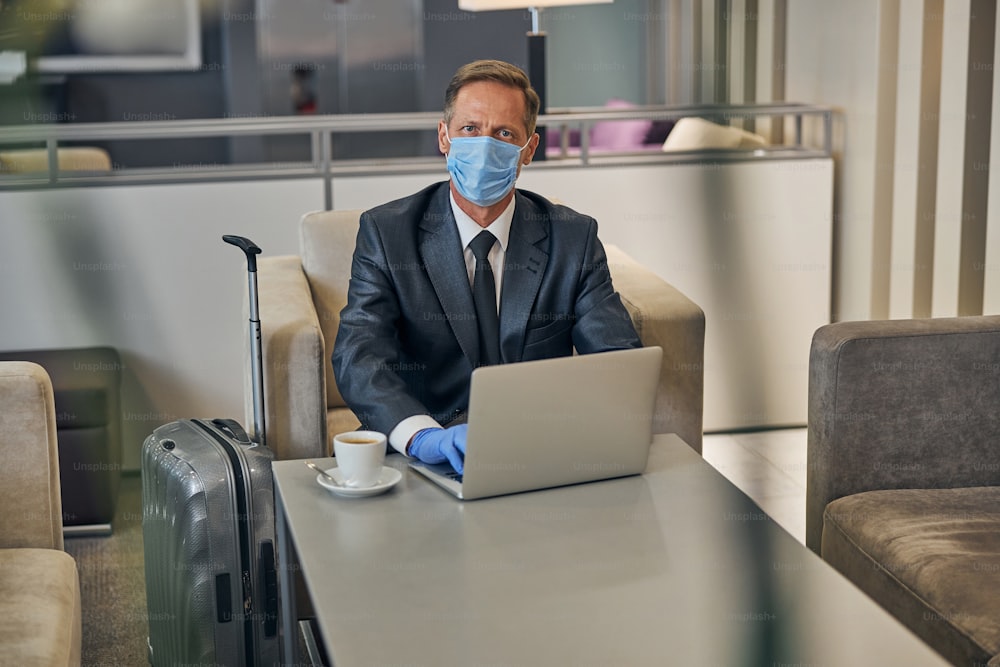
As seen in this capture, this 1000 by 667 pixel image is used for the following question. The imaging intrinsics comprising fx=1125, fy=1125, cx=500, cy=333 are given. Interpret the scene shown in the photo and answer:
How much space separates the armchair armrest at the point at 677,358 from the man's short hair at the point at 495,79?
1.49 ft

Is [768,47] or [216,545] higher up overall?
[768,47]

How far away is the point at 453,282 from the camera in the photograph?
1.38 meters

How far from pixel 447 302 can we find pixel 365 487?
0.39 meters

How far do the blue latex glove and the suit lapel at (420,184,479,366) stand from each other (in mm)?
225

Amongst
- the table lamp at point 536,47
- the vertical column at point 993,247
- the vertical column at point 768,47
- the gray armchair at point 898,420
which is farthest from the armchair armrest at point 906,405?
the vertical column at point 768,47

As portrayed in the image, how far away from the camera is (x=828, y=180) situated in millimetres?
2367

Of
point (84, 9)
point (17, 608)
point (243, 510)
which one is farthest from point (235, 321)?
point (84, 9)

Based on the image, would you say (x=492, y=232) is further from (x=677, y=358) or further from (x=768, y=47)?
(x=768, y=47)

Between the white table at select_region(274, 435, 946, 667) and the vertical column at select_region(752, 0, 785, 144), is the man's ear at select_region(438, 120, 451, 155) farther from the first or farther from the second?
the vertical column at select_region(752, 0, 785, 144)

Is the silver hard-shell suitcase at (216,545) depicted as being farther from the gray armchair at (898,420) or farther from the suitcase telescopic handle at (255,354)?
the gray armchair at (898,420)

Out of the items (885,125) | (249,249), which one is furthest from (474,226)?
(885,125)

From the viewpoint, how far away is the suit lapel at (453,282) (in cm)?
137

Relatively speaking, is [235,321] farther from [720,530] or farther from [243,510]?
[720,530]

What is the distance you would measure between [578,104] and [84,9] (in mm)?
5778
